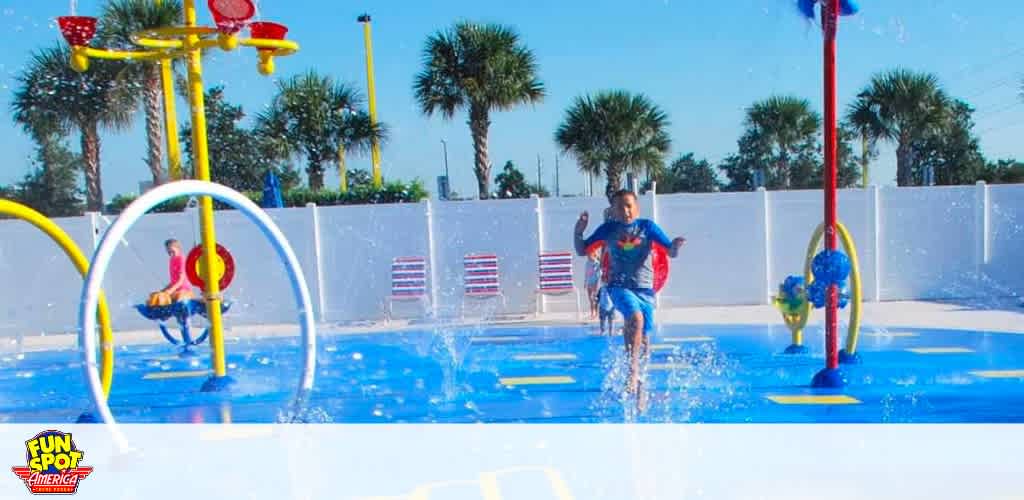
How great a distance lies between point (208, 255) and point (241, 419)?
138 cm

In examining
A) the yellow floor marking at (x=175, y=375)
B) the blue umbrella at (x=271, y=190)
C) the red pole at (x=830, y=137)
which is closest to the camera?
the red pole at (x=830, y=137)

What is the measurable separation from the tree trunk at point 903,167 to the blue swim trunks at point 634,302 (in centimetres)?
617

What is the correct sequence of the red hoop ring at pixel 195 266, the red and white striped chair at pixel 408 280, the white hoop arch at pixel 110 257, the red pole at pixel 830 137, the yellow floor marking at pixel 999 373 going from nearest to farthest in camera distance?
the white hoop arch at pixel 110 257 < the red pole at pixel 830 137 < the yellow floor marking at pixel 999 373 < the red hoop ring at pixel 195 266 < the red and white striped chair at pixel 408 280

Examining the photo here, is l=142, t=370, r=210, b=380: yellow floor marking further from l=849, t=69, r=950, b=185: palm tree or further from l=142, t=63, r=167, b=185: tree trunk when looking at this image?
l=849, t=69, r=950, b=185: palm tree

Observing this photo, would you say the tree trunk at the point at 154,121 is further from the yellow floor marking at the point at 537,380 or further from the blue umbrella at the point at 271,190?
the yellow floor marking at the point at 537,380

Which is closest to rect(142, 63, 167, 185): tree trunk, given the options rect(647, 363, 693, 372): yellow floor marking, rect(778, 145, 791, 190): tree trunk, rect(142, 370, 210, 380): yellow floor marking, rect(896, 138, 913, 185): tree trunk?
rect(142, 370, 210, 380): yellow floor marking

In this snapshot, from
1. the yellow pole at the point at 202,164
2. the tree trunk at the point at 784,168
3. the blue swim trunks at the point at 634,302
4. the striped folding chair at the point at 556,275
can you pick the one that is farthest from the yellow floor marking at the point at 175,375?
the tree trunk at the point at 784,168

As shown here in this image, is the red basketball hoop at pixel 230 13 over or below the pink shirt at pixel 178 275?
over

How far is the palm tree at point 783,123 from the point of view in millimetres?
9922

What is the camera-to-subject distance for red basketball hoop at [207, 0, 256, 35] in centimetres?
576
